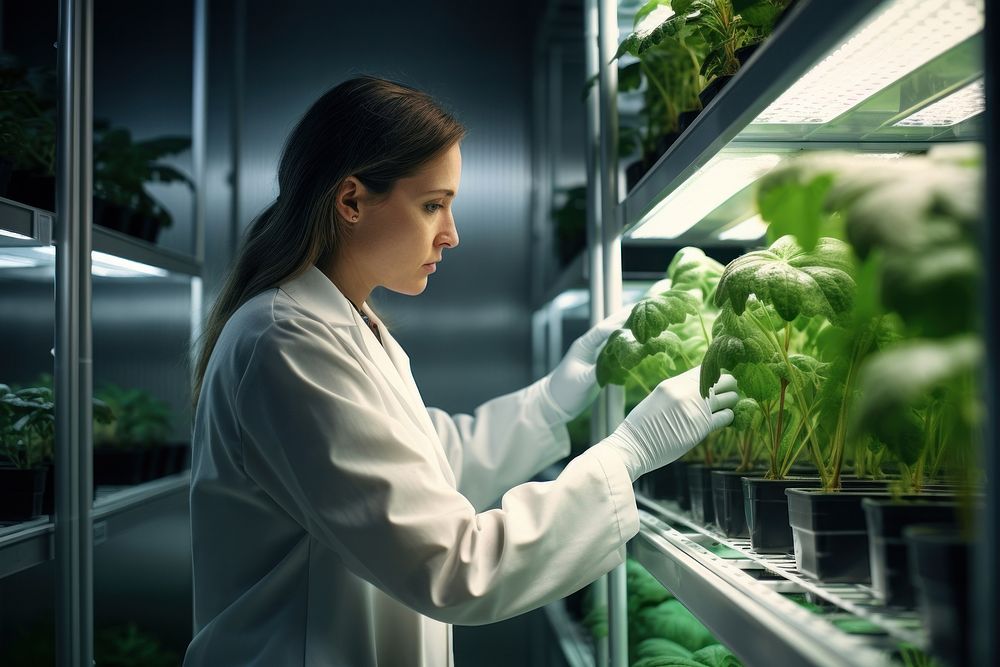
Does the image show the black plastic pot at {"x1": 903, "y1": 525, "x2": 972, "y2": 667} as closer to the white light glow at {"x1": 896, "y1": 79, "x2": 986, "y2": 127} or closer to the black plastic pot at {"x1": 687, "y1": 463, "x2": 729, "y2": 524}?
the white light glow at {"x1": 896, "y1": 79, "x2": 986, "y2": 127}

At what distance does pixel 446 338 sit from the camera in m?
3.02

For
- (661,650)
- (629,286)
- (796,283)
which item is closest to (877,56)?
(796,283)

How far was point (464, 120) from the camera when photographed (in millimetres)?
3021

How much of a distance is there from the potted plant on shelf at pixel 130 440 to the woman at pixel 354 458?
1.01 meters

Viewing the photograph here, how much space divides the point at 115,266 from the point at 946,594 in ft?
6.97

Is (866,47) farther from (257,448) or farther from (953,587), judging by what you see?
(257,448)

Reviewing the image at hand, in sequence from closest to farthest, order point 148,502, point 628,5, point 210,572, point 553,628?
point 210,572
point 628,5
point 148,502
point 553,628

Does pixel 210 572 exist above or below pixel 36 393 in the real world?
below

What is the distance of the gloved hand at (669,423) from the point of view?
115cm

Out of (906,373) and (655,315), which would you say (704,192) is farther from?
(906,373)

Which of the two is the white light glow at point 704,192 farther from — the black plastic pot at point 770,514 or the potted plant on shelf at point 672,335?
the black plastic pot at point 770,514

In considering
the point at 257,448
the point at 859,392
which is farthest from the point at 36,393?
the point at 859,392

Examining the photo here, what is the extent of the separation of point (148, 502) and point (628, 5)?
5.65 ft

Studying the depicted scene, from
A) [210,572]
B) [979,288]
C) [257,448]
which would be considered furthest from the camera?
[210,572]
